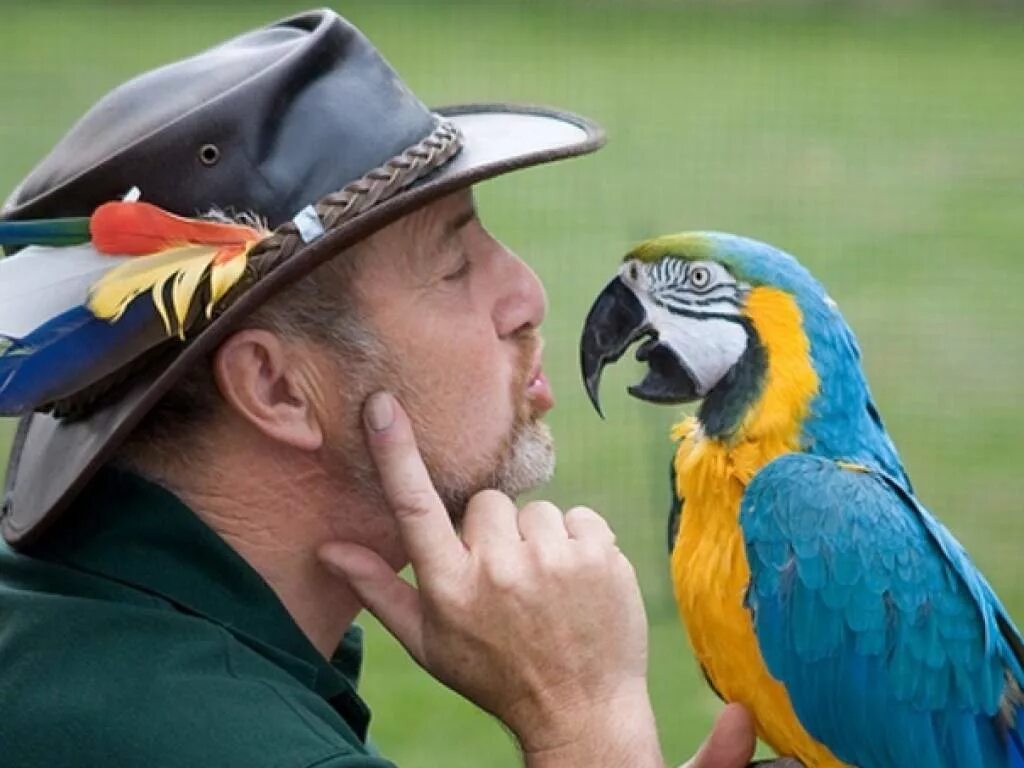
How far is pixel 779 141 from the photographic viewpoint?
948 cm

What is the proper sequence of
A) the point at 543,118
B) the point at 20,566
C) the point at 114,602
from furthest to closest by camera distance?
1. the point at 543,118
2. the point at 20,566
3. the point at 114,602

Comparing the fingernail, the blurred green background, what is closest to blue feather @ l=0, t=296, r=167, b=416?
the fingernail

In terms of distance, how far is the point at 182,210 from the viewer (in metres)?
1.62

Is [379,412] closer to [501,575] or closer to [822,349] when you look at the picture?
[501,575]

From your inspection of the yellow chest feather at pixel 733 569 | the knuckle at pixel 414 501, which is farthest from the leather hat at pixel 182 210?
the yellow chest feather at pixel 733 569

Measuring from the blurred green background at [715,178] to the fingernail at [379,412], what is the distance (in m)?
2.39

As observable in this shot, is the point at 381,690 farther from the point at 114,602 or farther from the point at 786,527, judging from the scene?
the point at 114,602

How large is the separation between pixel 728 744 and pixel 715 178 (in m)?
7.05

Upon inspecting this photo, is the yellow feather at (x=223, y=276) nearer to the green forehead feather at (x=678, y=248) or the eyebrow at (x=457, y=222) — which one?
the eyebrow at (x=457, y=222)

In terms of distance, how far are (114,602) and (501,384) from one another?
0.40 meters

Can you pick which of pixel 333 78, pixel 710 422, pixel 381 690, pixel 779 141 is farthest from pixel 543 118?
pixel 779 141

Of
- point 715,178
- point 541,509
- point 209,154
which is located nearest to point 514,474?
point 541,509

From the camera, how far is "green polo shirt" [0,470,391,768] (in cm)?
148

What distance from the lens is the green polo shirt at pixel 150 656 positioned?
4.86ft
